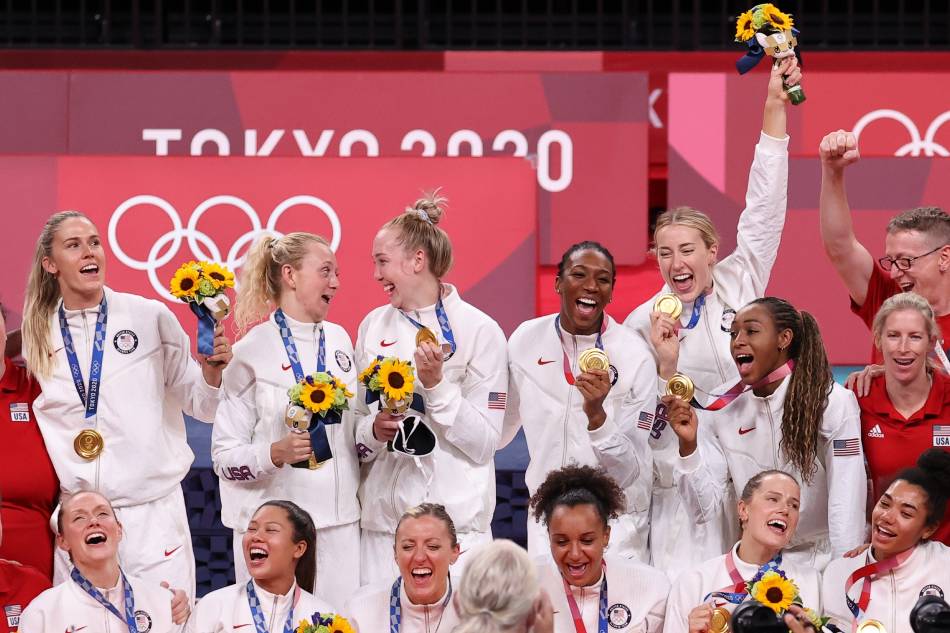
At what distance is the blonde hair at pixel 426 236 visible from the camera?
674 cm

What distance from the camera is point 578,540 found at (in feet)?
20.5

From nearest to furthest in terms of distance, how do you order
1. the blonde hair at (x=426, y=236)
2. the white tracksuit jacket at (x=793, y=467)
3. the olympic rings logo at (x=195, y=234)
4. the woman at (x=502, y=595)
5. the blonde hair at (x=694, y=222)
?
the woman at (x=502, y=595) < the white tracksuit jacket at (x=793, y=467) < the blonde hair at (x=426, y=236) < the blonde hair at (x=694, y=222) < the olympic rings logo at (x=195, y=234)

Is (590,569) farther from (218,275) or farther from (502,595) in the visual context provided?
(218,275)

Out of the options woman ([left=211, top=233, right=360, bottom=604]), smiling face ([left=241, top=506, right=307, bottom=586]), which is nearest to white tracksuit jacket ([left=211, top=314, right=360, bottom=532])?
woman ([left=211, top=233, right=360, bottom=604])

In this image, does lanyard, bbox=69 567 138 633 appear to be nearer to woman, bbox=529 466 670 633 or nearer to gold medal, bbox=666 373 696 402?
woman, bbox=529 466 670 633

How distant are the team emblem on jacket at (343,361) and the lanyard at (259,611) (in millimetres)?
953

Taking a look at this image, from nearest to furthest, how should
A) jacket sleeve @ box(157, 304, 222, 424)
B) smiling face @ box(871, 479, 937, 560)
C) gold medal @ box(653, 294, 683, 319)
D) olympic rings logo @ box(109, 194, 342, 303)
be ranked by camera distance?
smiling face @ box(871, 479, 937, 560) → gold medal @ box(653, 294, 683, 319) → jacket sleeve @ box(157, 304, 222, 424) → olympic rings logo @ box(109, 194, 342, 303)

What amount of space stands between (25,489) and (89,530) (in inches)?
21.0

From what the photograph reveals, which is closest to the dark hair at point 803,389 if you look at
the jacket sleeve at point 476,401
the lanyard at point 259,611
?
the jacket sleeve at point 476,401

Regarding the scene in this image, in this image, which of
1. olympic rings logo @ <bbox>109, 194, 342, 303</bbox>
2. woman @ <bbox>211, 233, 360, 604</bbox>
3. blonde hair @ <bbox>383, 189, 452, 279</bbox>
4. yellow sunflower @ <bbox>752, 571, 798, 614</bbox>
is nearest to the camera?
yellow sunflower @ <bbox>752, 571, 798, 614</bbox>

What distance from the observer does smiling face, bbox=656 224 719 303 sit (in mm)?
6898

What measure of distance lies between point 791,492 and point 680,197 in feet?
15.6

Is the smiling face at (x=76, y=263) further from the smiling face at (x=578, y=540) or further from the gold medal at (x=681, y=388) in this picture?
the gold medal at (x=681, y=388)

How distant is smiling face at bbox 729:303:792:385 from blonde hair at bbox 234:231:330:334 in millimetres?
1828
